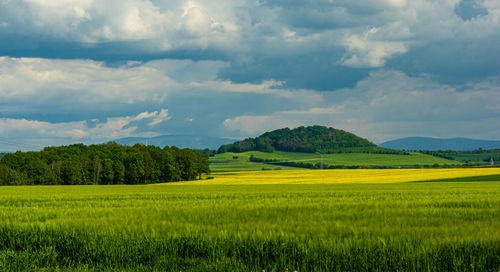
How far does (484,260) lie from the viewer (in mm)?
7941

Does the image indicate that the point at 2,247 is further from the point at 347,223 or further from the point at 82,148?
the point at 82,148

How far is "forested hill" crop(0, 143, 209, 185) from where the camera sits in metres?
109

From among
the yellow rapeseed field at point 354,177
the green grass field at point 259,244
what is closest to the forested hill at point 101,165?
the yellow rapeseed field at point 354,177

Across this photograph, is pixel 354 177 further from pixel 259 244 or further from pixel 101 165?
pixel 259 244

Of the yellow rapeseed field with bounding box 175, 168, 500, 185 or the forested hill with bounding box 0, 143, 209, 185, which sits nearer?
the yellow rapeseed field with bounding box 175, 168, 500, 185

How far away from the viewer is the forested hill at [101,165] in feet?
356

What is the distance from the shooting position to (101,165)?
118562mm

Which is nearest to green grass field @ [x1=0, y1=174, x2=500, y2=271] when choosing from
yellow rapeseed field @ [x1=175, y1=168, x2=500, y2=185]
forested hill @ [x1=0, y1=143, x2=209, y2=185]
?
yellow rapeseed field @ [x1=175, y1=168, x2=500, y2=185]

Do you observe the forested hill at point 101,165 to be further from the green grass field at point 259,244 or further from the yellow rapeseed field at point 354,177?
the green grass field at point 259,244

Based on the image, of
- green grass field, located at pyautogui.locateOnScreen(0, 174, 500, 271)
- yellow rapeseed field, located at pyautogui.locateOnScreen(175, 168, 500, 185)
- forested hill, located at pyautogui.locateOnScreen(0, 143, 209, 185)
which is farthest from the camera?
forested hill, located at pyautogui.locateOnScreen(0, 143, 209, 185)

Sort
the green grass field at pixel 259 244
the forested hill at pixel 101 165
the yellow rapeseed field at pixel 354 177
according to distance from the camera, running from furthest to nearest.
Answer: the forested hill at pixel 101 165 → the yellow rapeseed field at pixel 354 177 → the green grass field at pixel 259 244

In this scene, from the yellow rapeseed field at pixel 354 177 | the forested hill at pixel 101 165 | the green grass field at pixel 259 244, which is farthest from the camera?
the forested hill at pixel 101 165

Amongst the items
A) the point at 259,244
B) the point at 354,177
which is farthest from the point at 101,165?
the point at 259,244

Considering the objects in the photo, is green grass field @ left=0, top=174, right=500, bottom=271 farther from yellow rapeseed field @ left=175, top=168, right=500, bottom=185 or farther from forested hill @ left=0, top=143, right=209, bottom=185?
forested hill @ left=0, top=143, right=209, bottom=185
